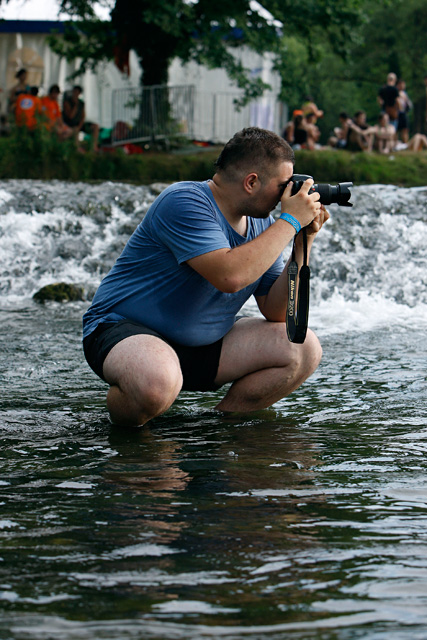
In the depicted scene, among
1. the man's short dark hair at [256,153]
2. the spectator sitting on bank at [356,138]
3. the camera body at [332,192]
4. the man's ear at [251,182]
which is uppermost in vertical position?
the spectator sitting on bank at [356,138]

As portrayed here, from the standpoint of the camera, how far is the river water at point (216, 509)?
2.04 meters

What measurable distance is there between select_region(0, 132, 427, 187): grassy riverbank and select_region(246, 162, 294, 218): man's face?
38.1 ft

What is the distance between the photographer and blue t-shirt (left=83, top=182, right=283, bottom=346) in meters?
3.72

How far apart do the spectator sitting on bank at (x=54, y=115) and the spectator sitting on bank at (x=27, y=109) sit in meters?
0.15

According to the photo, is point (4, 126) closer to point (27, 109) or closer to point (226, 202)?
point (27, 109)

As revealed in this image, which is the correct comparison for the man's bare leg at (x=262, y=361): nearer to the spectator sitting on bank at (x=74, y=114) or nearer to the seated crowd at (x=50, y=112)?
the seated crowd at (x=50, y=112)

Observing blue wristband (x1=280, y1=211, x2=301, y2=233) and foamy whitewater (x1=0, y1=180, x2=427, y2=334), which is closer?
blue wristband (x1=280, y1=211, x2=301, y2=233)

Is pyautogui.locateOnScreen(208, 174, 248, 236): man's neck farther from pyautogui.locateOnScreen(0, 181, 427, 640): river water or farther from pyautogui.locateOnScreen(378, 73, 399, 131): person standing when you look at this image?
pyautogui.locateOnScreen(378, 73, 399, 131): person standing

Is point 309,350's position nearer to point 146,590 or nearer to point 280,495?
point 280,495

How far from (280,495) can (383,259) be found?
8.67m

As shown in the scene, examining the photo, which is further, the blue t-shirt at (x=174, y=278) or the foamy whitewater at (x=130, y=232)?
the foamy whitewater at (x=130, y=232)

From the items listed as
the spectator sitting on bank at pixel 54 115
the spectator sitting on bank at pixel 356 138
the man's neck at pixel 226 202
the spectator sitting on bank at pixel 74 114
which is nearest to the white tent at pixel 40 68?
the spectator sitting on bank at pixel 74 114

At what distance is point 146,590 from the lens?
84.4 inches

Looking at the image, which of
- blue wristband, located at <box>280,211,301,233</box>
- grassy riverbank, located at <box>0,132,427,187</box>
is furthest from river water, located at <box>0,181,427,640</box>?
grassy riverbank, located at <box>0,132,427,187</box>
